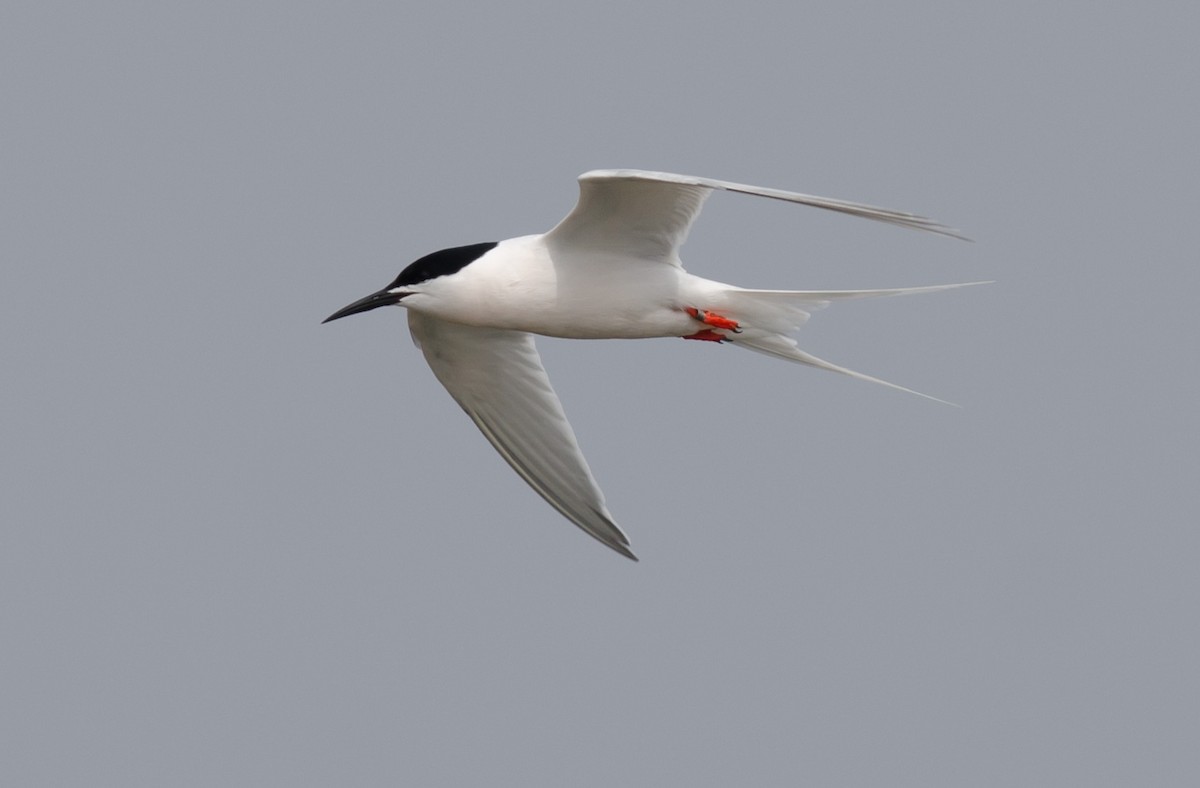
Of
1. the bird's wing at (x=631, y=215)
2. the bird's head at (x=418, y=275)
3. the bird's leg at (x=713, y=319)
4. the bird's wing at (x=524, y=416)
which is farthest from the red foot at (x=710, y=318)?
the bird's wing at (x=524, y=416)

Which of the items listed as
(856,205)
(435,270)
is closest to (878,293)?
→ (856,205)

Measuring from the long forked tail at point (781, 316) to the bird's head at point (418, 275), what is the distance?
4.76ft

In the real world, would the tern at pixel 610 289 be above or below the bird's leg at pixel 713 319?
above

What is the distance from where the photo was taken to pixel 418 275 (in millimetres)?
9906

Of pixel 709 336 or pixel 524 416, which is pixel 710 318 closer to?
pixel 709 336

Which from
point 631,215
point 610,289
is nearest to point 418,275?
point 610,289

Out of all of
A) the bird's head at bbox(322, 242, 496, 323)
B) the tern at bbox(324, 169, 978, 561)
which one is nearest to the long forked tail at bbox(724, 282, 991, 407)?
the tern at bbox(324, 169, 978, 561)

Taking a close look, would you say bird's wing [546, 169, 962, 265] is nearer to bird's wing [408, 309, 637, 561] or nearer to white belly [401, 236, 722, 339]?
white belly [401, 236, 722, 339]

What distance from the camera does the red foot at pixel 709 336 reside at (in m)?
9.78

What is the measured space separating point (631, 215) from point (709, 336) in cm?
89

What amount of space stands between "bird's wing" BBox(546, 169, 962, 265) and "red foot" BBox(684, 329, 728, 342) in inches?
17.0

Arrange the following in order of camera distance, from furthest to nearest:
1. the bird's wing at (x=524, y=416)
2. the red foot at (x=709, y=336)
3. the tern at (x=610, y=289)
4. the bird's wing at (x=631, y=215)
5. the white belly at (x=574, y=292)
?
the bird's wing at (x=524, y=416) → the red foot at (x=709, y=336) → the white belly at (x=574, y=292) → the tern at (x=610, y=289) → the bird's wing at (x=631, y=215)

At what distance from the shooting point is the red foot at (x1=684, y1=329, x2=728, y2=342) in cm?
978

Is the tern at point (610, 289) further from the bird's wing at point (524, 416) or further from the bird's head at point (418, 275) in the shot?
the bird's wing at point (524, 416)
